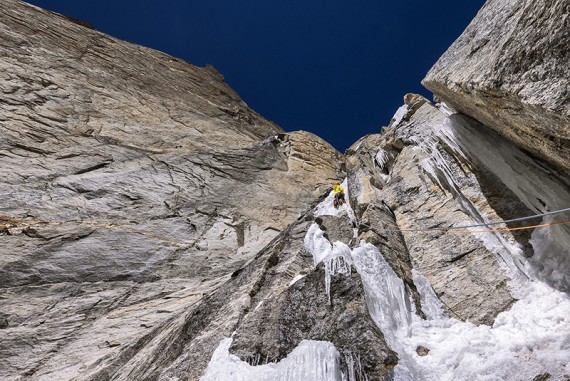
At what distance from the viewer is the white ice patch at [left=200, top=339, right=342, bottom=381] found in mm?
5906

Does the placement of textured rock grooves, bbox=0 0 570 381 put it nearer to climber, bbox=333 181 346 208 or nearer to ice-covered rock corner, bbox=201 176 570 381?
ice-covered rock corner, bbox=201 176 570 381

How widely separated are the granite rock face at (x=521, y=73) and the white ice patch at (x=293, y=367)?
4415mm

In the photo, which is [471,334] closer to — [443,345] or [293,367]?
[443,345]

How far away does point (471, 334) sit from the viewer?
648 centimetres

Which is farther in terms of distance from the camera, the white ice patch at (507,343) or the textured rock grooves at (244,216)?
the textured rock grooves at (244,216)

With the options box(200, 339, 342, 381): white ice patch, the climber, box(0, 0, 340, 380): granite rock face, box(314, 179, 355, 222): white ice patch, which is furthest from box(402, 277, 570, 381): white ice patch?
the climber

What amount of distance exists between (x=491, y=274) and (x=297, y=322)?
368cm

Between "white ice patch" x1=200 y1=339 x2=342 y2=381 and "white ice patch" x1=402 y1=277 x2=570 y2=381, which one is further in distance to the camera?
"white ice patch" x1=200 y1=339 x2=342 y2=381

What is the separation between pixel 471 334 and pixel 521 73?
13.2 feet

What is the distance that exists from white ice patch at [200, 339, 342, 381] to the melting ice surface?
948mm

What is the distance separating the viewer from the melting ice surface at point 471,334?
5648 mm

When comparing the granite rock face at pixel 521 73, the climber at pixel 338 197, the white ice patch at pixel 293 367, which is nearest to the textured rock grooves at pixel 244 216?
the granite rock face at pixel 521 73

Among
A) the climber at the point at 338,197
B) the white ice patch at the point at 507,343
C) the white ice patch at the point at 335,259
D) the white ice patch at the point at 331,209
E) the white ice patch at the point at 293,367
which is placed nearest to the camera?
the white ice patch at the point at 507,343

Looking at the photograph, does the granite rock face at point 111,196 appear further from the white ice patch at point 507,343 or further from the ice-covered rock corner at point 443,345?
the white ice patch at point 507,343
